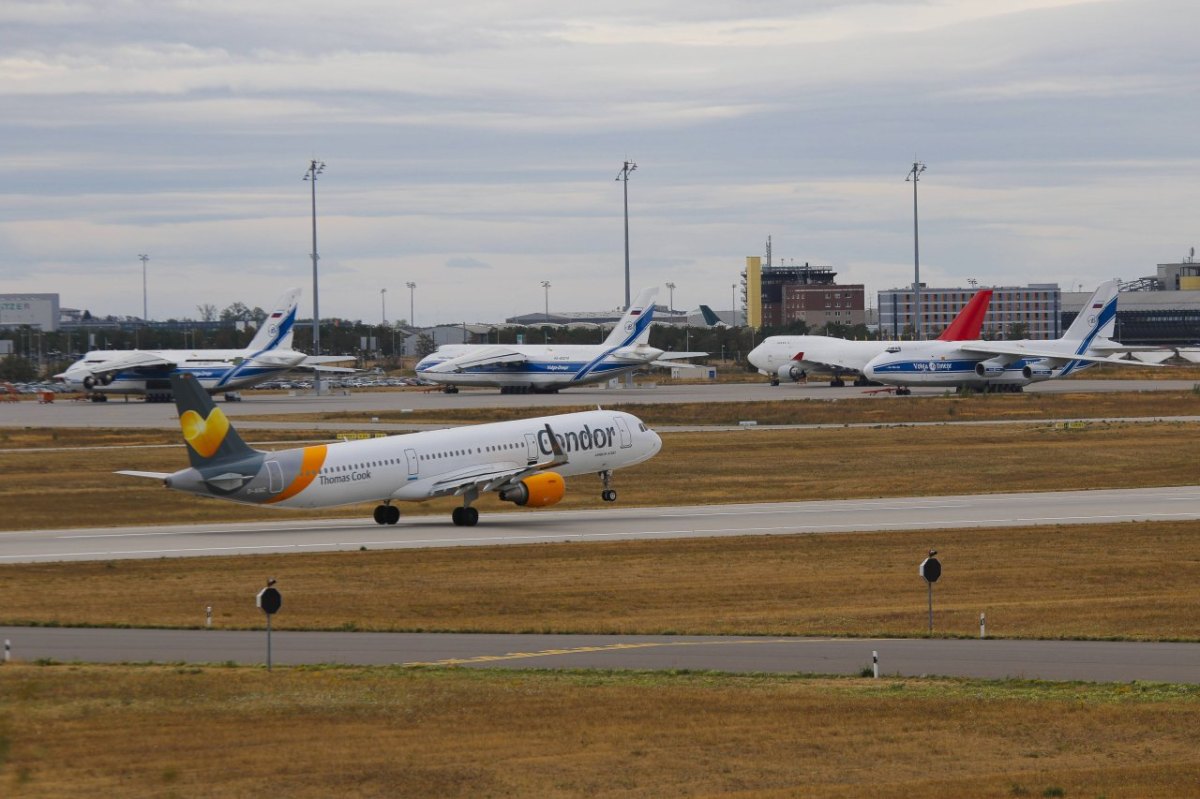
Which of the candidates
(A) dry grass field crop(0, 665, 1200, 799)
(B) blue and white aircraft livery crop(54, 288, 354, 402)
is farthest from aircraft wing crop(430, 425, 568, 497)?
(B) blue and white aircraft livery crop(54, 288, 354, 402)

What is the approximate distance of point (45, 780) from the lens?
19172 mm

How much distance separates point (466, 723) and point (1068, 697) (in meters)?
9.73

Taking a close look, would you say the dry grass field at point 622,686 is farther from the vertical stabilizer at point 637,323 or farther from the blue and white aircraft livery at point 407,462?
the vertical stabilizer at point 637,323

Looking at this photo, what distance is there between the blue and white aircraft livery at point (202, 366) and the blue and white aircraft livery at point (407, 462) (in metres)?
72.6

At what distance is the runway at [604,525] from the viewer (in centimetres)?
4969

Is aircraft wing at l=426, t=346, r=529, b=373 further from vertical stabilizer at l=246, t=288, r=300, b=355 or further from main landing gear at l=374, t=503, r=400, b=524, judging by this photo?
main landing gear at l=374, t=503, r=400, b=524

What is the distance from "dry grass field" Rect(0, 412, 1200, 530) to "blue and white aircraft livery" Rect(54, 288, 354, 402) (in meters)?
34.8

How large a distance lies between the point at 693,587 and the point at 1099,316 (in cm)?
9722

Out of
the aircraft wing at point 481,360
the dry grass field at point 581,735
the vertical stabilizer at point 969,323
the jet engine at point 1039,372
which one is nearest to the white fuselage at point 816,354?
the vertical stabilizer at point 969,323

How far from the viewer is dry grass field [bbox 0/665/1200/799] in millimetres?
20234

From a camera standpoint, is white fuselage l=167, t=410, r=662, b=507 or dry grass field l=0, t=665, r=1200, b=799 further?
white fuselage l=167, t=410, r=662, b=507

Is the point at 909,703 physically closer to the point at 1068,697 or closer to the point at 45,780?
the point at 1068,697

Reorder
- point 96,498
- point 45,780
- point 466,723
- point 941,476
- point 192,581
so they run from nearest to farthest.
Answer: point 45,780 → point 466,723 → point 192,581 → point 96,498 → point 941,476

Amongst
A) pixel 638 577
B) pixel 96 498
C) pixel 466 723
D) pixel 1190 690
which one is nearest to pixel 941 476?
pixel 638 577
